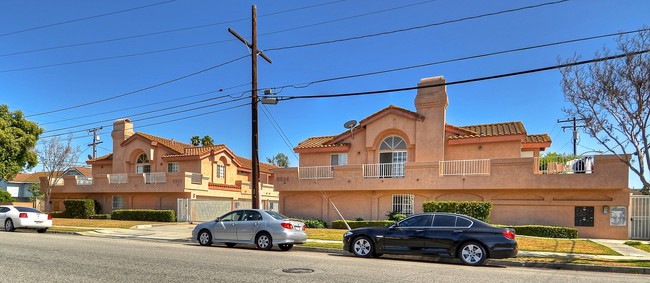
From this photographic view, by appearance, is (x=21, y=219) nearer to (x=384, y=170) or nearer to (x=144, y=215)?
(x=144, y=215)

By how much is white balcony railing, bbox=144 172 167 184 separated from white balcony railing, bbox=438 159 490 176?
Result: 19.7 meters

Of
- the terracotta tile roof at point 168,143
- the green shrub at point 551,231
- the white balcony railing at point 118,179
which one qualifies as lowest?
the green shrub at point 551,231

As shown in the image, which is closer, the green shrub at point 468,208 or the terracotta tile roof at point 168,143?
the green shrub at point 468,208

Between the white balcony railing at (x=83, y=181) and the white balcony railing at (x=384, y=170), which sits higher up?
the white balcony railing at (x=384, y=170)

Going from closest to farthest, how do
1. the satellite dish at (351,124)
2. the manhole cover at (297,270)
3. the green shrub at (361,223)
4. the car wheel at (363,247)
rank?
1. the manhole cover at (297,270)
2. the car wheel at (363,247)
3. the green shrub at (361,223)
4. the satellite dish at (351,124)

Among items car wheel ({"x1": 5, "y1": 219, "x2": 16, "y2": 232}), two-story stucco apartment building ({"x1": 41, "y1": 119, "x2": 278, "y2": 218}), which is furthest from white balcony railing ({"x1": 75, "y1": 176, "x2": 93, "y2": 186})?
car wheel ({"x1": 5, "y1": 219, "x2": 16, "y2": 232})

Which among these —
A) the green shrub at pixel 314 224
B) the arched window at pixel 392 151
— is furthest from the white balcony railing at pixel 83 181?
the arched window at pixel 392 151

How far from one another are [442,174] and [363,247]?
39.5 feet

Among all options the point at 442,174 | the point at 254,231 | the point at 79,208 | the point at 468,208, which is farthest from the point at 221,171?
the point at 254,231

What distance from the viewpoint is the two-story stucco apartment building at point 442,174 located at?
21.4m

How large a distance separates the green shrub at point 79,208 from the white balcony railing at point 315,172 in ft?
58.0

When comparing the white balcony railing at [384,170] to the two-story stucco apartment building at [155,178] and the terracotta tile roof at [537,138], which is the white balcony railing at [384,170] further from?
the two-story stucco apartment building at [155,178]

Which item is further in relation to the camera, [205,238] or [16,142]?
[16,142]

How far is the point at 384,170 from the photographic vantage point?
2625 centimetres
